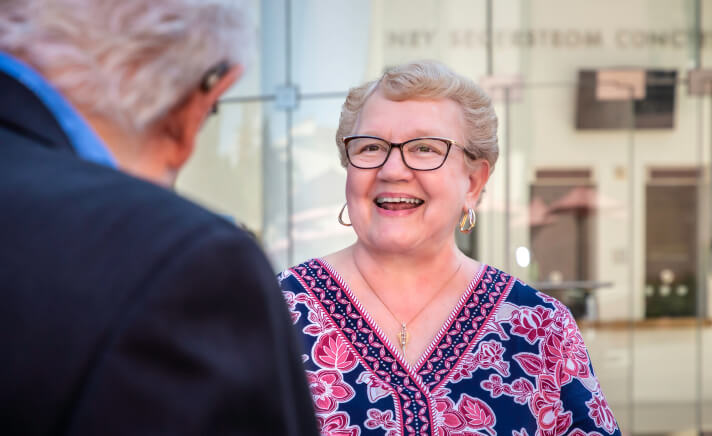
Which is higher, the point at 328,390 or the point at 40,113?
the point at 40,113

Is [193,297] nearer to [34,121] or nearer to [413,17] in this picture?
[34,121]

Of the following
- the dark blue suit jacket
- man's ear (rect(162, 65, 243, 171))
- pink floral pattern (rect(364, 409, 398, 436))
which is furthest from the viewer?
pink floral pattern (rect(364, 409, 398, 436))

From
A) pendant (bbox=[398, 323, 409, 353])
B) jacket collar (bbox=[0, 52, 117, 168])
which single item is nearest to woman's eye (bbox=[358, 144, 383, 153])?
pendant (bbox=[398, 323, 409, 353])

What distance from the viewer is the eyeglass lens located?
231 centimetres

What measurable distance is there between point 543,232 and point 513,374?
374 cm

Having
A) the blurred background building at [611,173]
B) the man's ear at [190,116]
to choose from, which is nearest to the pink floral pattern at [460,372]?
the man's ear at [190,116]

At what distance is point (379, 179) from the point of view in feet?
7.66

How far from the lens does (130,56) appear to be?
0.90m

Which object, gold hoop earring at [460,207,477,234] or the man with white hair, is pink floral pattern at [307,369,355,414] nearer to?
gold hoop earring at [460,207,477,234]

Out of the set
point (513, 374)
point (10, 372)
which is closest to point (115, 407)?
point (10, 372)

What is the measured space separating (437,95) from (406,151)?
188mm

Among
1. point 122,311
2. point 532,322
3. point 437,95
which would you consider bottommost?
point 532,322

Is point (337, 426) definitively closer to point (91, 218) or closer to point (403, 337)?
point (403, 337)

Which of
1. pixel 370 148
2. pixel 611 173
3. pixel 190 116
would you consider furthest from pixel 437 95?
pixel 611 173
